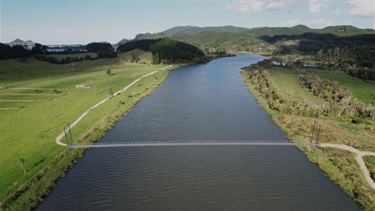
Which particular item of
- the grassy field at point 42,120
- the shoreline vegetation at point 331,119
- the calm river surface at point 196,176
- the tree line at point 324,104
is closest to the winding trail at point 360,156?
the shoreline vegetation at point 331,119

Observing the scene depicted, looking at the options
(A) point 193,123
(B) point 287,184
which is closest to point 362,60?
(A) point 193,123

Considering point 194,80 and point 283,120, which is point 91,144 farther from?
point 194,80

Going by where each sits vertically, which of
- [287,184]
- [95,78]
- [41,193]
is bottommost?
[287,184]

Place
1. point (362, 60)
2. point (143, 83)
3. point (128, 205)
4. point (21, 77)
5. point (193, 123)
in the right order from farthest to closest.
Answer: point (362, 60) → point (21, 77) → point (143, 83) → point (193, 123) → point (128, 205)

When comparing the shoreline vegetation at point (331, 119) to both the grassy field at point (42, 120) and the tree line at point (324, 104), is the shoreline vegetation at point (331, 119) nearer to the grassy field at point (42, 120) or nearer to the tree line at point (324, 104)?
the tree line at point (324, 104)

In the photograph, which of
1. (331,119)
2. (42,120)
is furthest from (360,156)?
(42,120)

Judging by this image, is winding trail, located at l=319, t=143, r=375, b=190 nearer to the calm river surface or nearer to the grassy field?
the calm river surface

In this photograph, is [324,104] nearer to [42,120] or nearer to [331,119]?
[331,119]
